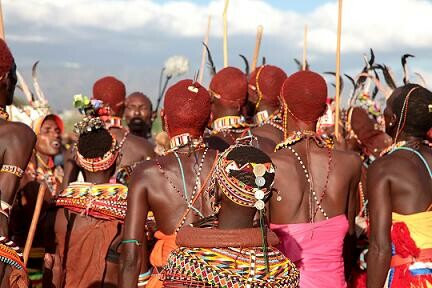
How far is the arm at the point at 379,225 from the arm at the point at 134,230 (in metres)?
1.69

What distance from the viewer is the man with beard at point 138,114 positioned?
1082 cm

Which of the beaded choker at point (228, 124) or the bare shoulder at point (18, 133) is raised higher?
the bare shoulder at point (18, 133)

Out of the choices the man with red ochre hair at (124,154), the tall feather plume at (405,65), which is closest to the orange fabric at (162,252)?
the man with red ochre hair at (124,154)

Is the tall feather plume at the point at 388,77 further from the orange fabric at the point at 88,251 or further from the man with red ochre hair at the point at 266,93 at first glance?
the orange fabric at the point at 88,251

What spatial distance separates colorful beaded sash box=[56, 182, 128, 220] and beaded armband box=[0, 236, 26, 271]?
1.52 metres

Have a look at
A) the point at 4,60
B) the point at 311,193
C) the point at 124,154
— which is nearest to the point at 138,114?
the point at 124,154

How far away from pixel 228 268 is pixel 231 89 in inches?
186

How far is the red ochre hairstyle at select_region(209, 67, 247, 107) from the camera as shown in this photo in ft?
27.8

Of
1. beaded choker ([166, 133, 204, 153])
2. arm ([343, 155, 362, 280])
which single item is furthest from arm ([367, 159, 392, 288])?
beaded choker ([166, 133, 204, 153])

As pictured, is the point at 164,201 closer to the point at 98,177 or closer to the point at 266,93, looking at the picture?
the point at 98,177

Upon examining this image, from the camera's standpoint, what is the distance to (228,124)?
8.38 m

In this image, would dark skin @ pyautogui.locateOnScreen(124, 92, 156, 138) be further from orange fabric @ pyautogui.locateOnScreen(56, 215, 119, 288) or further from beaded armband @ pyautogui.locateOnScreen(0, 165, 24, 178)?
beaded armband @ pyautogui.locateOnScreen(0, 165, 24, 178)

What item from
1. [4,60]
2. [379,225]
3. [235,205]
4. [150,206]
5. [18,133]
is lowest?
[379,225]

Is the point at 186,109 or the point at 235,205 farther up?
the point at 186,109
